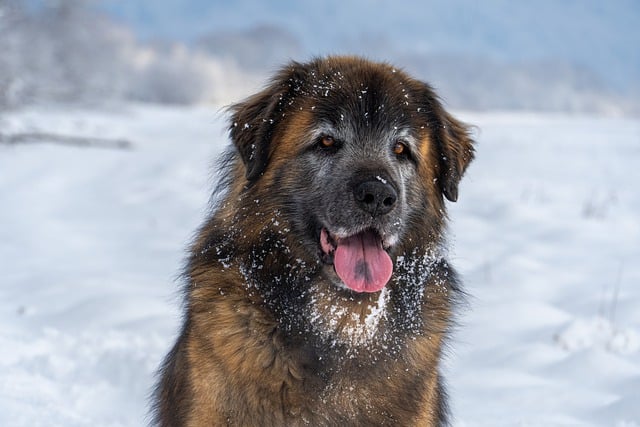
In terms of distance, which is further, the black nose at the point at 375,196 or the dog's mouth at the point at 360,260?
the dog's mouth at the point at 360,260

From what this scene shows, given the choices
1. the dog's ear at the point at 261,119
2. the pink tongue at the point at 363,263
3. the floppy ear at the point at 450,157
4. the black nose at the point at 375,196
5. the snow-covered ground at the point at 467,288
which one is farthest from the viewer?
the snow-covered ground at the point at 467,288

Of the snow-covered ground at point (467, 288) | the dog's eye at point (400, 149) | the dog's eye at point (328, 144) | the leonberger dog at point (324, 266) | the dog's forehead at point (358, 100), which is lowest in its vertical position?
the snow-covered ground at point (467, 288)

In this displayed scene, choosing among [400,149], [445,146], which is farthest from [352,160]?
[445,146]

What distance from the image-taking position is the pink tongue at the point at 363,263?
3133 millimetres

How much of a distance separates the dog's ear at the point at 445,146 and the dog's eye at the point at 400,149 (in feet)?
0.78

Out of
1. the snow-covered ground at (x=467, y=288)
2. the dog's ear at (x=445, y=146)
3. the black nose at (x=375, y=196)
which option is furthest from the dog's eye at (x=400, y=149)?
the snow-covered ground at (x=467, y=288)

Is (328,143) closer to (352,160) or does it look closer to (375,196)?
(352,160)

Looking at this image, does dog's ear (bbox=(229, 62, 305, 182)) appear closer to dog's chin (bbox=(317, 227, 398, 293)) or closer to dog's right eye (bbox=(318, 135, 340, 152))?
dog's right eye (bbox=(318, 135, 340, 152))

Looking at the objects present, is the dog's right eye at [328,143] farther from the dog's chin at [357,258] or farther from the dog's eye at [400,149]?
the dog's chin at [357,258]

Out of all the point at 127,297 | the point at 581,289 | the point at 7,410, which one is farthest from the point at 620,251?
the point at 7,410

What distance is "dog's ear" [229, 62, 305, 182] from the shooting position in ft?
10.9

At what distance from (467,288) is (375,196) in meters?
4.35

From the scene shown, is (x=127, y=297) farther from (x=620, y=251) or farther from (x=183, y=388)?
(x=620, y=251)

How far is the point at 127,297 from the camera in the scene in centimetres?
673
